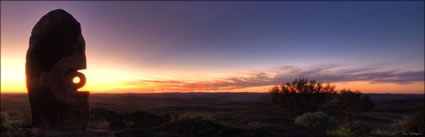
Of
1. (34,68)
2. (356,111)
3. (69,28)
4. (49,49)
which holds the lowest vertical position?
(356,111)

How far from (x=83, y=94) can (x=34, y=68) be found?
2.28 meters

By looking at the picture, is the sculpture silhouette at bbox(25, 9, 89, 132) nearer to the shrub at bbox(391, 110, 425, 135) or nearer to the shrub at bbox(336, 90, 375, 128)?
the shrub at bbox(391, 110, 425, 135)

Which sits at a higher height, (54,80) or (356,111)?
(54,80)

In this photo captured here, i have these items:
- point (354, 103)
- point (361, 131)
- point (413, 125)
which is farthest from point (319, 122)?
point (354, 103)

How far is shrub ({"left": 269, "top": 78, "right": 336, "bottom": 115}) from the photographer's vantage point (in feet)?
114

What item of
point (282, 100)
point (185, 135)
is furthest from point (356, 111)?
point (185, 135)

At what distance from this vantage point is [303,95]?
1388 inches

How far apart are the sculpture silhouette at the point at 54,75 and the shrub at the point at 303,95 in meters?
26.8

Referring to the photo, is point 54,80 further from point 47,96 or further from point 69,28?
point 69,28

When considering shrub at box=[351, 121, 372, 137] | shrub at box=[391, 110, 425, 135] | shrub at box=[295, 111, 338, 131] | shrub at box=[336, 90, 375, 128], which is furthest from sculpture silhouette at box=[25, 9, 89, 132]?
shrub at box=[336, 90, 375, 128]

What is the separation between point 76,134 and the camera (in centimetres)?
1230

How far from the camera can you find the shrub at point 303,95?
3480cm

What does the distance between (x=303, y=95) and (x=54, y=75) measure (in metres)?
29.1

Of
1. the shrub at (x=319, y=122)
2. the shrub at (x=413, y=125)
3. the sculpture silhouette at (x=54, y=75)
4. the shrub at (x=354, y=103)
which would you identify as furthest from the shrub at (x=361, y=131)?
the sculpture silhouette at (x=54, y=75)
